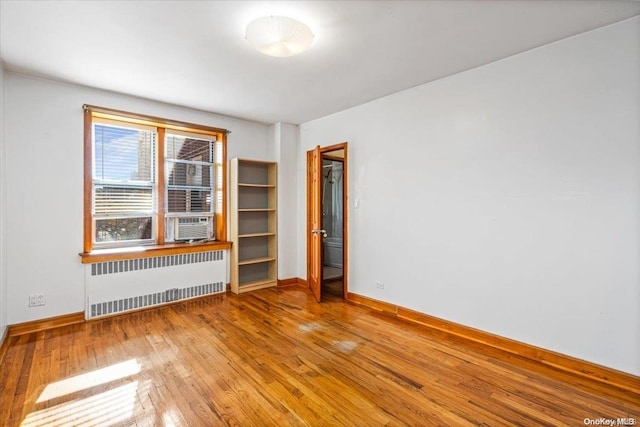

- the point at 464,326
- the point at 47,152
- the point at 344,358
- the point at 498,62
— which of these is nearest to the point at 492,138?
the point at 498,62

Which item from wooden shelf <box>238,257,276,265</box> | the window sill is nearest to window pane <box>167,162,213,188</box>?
A: the window sill

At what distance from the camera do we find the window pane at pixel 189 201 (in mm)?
4207

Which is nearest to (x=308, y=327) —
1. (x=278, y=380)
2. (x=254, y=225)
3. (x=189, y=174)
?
(x=278, y=380)

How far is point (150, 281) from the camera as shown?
3773mm

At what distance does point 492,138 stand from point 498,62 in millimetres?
691

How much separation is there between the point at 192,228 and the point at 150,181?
85 centimetres

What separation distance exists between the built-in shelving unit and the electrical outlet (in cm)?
211

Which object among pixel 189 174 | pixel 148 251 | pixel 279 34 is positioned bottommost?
pixel 148 251

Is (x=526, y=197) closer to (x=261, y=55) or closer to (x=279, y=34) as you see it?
(x=279, y=34)

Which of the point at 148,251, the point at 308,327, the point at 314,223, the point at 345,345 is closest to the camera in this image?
the point at 345,345

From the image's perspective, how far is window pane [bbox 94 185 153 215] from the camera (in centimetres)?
362

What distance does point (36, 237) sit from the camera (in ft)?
10.3

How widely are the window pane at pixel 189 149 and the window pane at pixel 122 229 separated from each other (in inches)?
38.3

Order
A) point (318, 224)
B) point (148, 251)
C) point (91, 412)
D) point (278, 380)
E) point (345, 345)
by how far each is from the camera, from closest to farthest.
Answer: point (91, 412), point (278, 380), point (345, 345), point (148, 251), point (318, 224)
